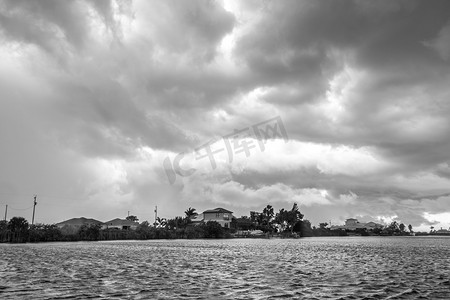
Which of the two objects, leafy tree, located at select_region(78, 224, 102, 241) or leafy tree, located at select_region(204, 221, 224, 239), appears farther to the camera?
leafy tree, located at select_region(204, 221, 224, 239)

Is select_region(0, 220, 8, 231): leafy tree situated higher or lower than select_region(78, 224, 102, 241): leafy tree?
higher

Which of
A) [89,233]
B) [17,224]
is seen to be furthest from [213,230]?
[17,224]

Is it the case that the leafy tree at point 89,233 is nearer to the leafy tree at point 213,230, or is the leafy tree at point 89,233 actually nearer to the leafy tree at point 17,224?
the leafy tree at point 17,224

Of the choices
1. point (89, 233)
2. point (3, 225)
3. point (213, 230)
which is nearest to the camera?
point (3, 225)

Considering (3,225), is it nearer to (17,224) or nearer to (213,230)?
(17,224)

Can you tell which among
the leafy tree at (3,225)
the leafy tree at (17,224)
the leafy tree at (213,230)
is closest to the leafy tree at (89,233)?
the leafy tree at (17,224)

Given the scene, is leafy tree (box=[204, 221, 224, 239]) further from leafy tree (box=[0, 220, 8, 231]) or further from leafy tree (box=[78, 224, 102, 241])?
leafy tree (box=[0, 220, 8, 231])

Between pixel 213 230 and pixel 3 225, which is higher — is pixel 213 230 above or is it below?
below

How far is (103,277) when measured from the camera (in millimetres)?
33031

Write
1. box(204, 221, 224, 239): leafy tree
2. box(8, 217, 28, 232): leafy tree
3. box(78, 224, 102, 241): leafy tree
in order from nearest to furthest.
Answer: box(8, 217, 28, 232): leafy tree, box(78, 224, 102, 241): leafy tree, box(204, 221, 224, 239): leafy tree

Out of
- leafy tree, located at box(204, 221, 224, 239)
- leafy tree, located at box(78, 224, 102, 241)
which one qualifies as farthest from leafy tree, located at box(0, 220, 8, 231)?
leafy tree, located at box(204, 221, 224, 239)

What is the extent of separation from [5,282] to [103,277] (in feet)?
23.8

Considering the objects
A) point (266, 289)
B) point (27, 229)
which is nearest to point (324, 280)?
point (266, 289)

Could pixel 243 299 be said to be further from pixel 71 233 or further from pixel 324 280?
pixel 71 233
